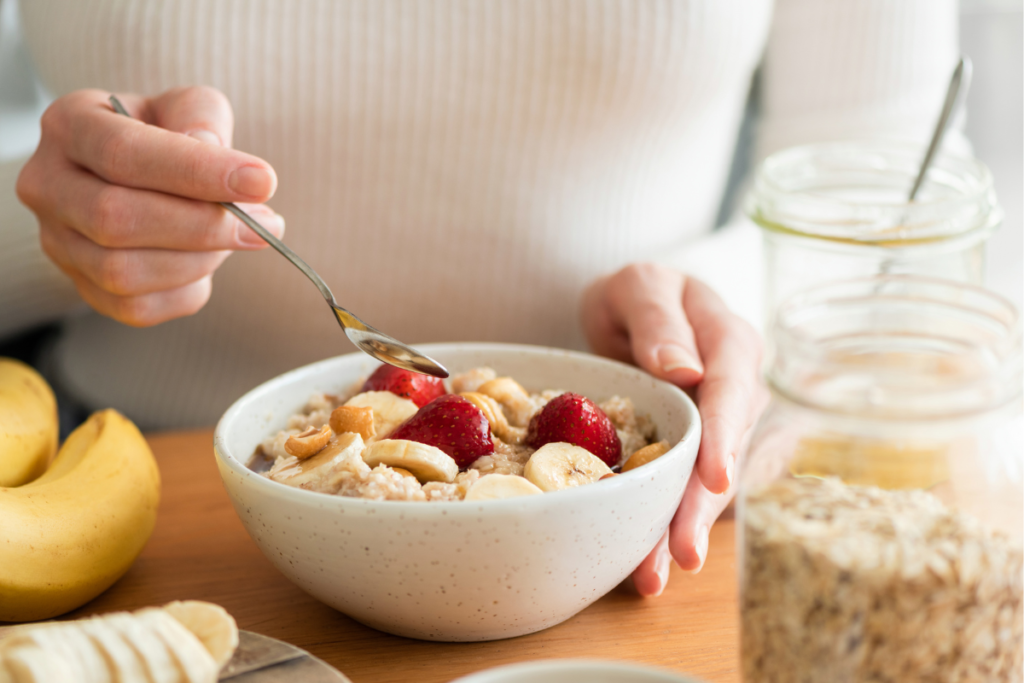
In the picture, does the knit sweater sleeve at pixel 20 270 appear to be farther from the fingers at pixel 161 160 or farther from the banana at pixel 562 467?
the banana at pixel 562 467

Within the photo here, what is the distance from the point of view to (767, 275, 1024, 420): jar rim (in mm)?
333

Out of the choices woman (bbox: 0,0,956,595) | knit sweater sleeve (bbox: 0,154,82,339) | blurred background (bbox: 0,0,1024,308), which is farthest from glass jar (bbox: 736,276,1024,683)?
blurred background (bbox: 0,0,1024,308)

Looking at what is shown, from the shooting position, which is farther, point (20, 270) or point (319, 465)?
point (20, 270)

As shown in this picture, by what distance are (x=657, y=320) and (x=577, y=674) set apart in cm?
39

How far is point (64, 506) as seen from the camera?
551 millimetres

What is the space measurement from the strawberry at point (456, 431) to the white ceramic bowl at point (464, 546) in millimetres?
94

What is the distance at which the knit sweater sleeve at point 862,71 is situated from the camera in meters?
1.12

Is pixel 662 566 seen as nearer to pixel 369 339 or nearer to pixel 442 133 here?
pixel 369 339

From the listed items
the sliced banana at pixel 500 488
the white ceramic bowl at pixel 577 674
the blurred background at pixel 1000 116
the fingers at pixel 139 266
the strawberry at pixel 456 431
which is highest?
the fingers at pixel 139 266

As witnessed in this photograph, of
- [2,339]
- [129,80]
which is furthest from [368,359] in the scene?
[2,339]

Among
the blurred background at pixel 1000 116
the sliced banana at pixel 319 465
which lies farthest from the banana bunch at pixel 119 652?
the blurred background at pixel 1000 116

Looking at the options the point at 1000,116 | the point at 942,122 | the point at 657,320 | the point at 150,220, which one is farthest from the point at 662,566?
the point at 1000,116

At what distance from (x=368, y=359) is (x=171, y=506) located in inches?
8.5

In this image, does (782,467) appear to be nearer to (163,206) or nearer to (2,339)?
(163,206)
